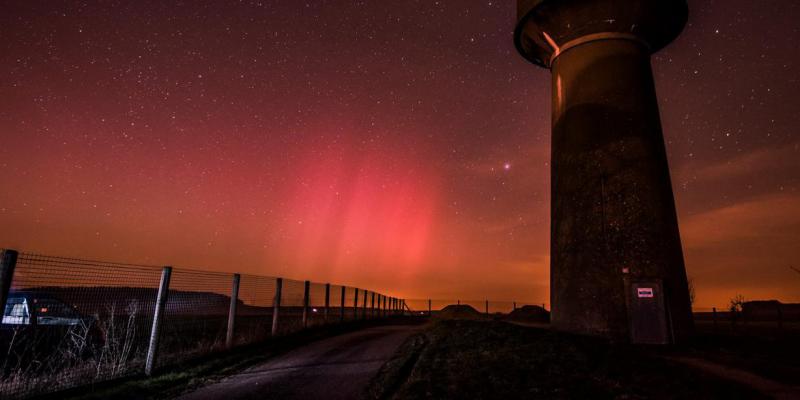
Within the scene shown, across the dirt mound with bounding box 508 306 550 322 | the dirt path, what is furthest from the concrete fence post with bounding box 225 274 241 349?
the dirt mound with bounding box 508 306 550 322

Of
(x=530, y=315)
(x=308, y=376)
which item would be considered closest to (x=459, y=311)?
(x=530, y=315)

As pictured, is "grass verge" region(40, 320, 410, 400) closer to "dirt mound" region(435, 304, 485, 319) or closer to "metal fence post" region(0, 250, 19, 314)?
"metal fence post" region(0, 250, 19, 314)

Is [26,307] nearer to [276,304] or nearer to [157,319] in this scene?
[157,319]

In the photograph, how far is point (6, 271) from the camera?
5.29m

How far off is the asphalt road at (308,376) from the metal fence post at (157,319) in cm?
139

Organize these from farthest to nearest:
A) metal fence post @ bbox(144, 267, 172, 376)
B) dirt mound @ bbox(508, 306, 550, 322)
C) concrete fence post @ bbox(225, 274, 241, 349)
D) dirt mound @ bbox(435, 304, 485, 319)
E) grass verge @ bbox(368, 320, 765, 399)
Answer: dirt mound @ bbox(435, 304, 485, 319) → dirt mound @ bbox(508, 306, 550, 322) → concrete fence post @ bbox(225, 274, 241, 349) → metal fence post @ bbox(144, 267, 172, 376) → grass verge @ bbox(368, 320, 765, 399)

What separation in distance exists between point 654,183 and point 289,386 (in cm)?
1147

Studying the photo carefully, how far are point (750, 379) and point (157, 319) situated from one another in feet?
32.5

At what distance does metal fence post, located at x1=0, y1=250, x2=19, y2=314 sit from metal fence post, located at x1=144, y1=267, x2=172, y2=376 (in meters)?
2.53

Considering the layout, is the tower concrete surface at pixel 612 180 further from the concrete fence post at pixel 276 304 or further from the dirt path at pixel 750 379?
the concrete fence post at pixel 276 304

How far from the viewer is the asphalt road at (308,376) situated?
6070mm

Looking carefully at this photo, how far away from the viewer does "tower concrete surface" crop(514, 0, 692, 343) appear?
12383 millimetres

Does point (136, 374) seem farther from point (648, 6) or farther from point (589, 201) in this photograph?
point (648, 6)

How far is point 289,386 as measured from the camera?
6.50 metres
